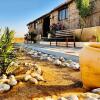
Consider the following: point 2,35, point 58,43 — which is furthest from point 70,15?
point 2,35

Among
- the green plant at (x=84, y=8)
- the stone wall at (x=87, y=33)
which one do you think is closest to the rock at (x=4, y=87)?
the stone wall at (x=87, y=33)

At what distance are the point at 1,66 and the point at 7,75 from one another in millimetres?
232

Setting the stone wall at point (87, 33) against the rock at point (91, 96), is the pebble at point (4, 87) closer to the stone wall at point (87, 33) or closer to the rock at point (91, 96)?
the rock at point (91, 96)

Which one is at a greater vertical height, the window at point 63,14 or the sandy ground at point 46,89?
the window at point 63,14

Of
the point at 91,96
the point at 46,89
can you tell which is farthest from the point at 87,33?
the point at 91,96

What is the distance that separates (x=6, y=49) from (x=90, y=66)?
6.73 feet

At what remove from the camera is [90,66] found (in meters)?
3.96

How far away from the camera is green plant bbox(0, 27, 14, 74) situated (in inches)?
201

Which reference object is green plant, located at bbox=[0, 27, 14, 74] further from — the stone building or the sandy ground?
the stone building

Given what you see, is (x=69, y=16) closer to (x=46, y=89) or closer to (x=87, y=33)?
(x=87, y=33)

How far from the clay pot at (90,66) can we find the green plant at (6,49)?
1735 millimetres

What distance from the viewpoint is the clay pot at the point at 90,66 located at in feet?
12.8

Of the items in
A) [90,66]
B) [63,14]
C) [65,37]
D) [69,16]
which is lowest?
[90,66]

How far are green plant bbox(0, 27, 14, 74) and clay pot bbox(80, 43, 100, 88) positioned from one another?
174 centimetres
